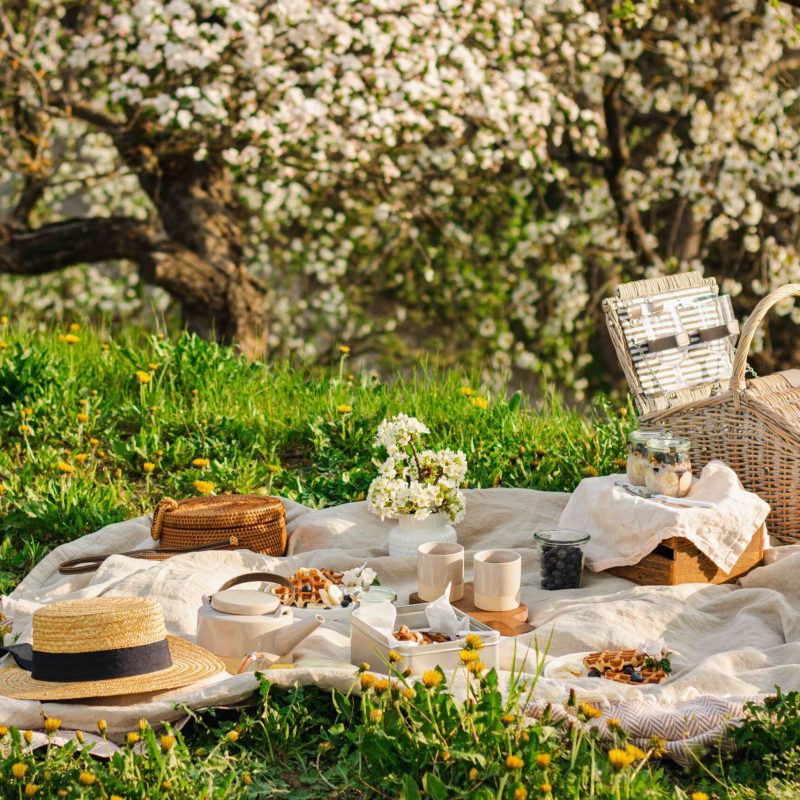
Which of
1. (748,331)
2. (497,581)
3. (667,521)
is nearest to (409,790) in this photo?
(497,581)

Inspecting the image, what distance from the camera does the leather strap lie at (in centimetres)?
354

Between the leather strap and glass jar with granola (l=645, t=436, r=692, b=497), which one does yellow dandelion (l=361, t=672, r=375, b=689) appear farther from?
glass jar with granola (l=645, t=436, r=692, b=497)

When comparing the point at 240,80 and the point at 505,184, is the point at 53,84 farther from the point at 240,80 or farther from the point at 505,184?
the point at 505,184

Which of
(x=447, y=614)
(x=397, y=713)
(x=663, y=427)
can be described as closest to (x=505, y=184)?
(x=663, y=427)

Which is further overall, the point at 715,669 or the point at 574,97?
the point at 574,97

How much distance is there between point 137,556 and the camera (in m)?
3.59

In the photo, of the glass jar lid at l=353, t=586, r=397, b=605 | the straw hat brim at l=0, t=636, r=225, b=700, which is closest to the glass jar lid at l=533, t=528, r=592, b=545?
the glass jar lid at l=353, t=586, r=397, b=605

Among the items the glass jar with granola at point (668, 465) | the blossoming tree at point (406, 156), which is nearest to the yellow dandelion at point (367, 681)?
the glass jar with granola at point (668, 465)

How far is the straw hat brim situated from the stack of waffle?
3.11 ft

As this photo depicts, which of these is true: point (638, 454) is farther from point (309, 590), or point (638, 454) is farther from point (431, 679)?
point (431, 679)

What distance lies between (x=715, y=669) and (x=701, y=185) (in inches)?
219

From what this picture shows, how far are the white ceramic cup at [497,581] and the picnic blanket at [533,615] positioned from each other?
0.39 ft

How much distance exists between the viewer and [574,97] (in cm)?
788

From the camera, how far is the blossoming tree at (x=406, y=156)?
652cm
